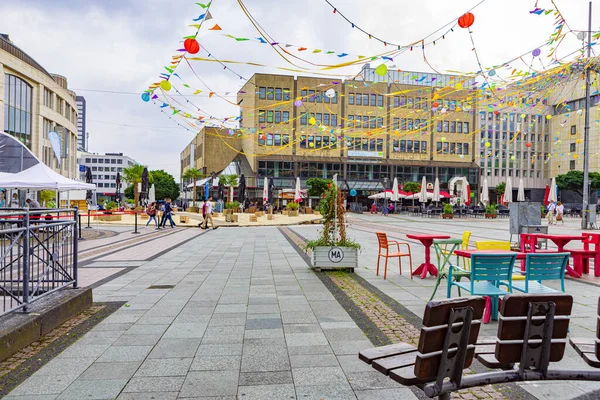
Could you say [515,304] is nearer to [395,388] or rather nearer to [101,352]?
[395,388]

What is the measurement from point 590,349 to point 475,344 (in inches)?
41.2

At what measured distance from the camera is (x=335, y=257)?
9.84 meters

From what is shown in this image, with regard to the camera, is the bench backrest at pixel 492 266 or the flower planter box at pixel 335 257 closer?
the bench backrest at pixel 492 266

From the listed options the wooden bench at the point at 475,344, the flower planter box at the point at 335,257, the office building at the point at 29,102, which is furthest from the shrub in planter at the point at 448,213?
the wooden bench at the point at 475,344

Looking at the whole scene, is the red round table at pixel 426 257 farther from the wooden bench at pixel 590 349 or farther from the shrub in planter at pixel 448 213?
the shrub in planter at pixel 448 213

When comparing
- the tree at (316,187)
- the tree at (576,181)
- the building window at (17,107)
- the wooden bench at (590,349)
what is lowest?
the wooden bench at (590,349)

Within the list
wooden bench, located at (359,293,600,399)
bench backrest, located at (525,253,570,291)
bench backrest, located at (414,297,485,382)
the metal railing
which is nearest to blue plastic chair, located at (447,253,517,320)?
bench backrest, located at (525,253,570,291)

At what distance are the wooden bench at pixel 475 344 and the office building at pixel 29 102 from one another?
3703cm

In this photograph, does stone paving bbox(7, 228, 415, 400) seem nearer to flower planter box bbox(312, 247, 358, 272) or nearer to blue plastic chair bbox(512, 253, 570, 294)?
flower planter box bbox(312, 247, 358, 272)

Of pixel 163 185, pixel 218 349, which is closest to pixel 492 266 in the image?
pixel 218 349

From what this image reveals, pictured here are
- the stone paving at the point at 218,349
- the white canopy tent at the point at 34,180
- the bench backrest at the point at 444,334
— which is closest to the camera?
the bench backrest at the point at 444,334

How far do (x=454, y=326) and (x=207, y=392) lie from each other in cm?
199

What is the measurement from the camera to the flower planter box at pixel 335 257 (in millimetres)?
9836

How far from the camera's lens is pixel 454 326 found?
2830mm
